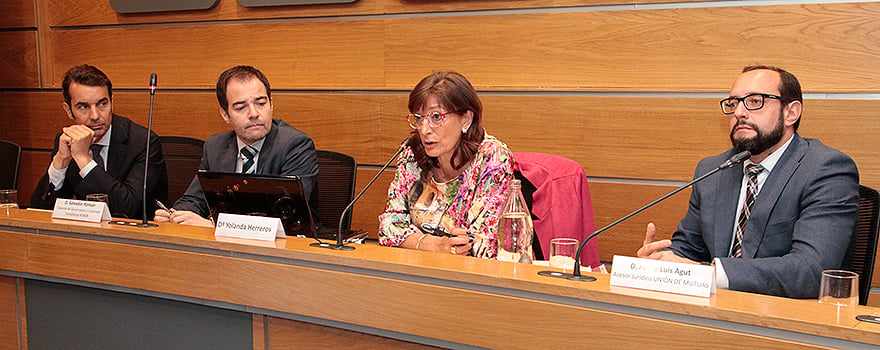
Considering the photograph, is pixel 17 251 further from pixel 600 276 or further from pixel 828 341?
pixel 828 341

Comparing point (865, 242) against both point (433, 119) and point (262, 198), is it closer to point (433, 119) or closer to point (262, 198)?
point (433, 119)

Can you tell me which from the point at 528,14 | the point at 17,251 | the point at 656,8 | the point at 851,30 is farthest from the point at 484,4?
the point at 17,251

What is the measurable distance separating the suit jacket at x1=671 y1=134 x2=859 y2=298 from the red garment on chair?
1.28ft

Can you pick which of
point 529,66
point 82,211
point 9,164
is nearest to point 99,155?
point 9,164

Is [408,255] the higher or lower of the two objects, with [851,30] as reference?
lower

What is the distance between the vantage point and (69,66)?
168 inches

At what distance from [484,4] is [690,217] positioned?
1433 millimetres

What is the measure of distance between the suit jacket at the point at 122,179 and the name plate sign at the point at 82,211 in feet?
1.76

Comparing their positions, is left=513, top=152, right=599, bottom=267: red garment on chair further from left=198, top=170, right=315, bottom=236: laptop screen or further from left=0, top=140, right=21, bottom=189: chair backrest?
left=0, top=140, right=21, bottom=189: chair backrest

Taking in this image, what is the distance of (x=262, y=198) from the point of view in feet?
7.00

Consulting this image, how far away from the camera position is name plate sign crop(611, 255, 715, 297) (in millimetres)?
1513

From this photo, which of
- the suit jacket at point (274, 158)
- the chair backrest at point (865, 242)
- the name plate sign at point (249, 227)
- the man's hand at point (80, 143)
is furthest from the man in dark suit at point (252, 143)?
the chair backrest at point (865, 242)

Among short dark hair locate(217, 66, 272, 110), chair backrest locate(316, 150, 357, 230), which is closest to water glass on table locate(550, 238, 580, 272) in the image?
chair backrest locate(316, 150, 357, 230)

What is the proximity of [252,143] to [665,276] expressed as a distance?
1.82 m
